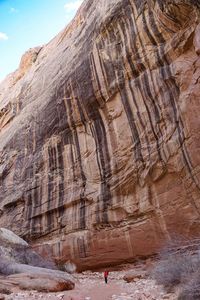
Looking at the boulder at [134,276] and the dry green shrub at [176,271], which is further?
the boulder at [134,276]

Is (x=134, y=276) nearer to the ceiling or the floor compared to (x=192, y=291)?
nearer to the ceiling

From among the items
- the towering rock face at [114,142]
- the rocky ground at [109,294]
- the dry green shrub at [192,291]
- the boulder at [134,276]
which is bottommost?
the dry green shrub at [192,291]

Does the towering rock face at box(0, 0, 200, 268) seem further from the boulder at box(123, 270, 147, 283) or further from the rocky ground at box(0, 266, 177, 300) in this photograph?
the rocky ground at box(0, 266, 177, 300)

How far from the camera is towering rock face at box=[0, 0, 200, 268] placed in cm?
1345

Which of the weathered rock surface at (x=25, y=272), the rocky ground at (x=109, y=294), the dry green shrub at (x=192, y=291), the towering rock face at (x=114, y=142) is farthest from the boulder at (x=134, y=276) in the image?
the dry green shrub at (x=192, y=291)

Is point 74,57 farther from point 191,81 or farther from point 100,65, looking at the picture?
point 191,81

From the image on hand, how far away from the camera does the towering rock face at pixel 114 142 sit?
13445mm

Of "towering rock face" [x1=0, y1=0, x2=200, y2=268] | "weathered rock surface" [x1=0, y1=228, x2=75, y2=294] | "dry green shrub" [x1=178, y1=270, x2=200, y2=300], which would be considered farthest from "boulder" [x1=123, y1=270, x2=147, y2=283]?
"dry green shrub" [x1=178, y1=270, x2=200, y2=300]

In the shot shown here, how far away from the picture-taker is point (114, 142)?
1591 cm

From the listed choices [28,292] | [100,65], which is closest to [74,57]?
[100,65]

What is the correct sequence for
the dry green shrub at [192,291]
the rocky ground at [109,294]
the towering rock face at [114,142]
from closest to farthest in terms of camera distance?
the dry green shrub at [192,291], the rocky ground at [109,294], the towering rock face at [114,142]

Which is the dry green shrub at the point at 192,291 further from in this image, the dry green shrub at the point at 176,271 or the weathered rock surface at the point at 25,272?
the weathered rock surface at the point at 25,272

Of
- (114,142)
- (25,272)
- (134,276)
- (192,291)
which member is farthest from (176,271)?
(114,142)

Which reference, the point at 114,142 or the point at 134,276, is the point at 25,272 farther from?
the point at 114,142
